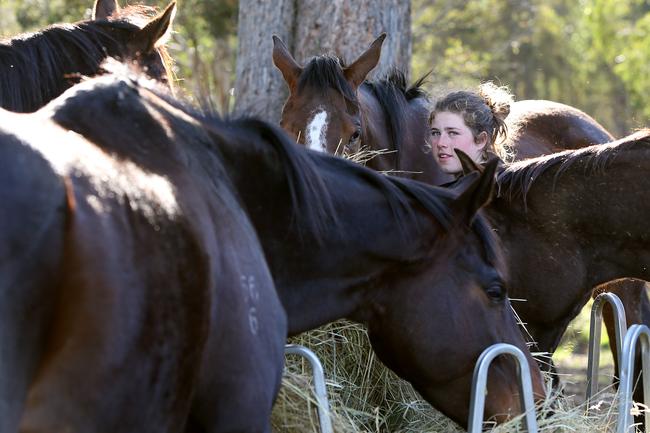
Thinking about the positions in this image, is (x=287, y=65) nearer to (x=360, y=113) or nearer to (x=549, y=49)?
(x=360, y=113)

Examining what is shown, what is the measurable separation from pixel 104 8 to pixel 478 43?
15.5 metres

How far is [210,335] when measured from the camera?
236cm

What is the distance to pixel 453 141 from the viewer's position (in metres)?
4.64

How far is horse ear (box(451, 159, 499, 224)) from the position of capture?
10.1 ft

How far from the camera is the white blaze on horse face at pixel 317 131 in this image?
5016mm

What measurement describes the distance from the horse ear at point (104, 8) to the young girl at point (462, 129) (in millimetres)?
1834

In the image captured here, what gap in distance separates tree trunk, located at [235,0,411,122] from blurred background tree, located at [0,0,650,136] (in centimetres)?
1

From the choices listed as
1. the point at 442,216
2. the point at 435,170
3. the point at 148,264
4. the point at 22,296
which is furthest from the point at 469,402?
the point at 435,170

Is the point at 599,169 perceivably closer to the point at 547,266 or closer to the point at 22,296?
the point at 547,266

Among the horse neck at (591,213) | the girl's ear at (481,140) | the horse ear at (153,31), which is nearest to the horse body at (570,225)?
the horse neck at (591,213)

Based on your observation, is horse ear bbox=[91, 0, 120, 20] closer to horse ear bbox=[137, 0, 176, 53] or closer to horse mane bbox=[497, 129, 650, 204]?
horse ear bbox=[137, 0, 176, 53]

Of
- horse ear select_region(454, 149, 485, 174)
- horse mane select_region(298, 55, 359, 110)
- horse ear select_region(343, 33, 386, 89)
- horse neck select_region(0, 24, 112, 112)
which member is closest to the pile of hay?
horse ear select_region(454, 149, 485, 174)

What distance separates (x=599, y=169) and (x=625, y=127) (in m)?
17.2

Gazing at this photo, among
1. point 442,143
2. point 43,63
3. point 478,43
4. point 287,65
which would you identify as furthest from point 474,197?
point 478,43
